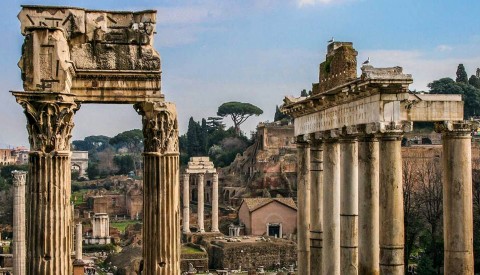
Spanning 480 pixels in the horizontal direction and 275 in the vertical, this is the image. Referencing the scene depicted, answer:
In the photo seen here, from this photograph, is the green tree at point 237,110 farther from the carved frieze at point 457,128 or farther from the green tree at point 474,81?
the carved frieze at point 457,128

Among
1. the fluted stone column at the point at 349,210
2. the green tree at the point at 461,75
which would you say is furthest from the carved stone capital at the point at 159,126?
the green tree at the point at 461,75

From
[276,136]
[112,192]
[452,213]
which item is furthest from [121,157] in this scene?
[452,213]

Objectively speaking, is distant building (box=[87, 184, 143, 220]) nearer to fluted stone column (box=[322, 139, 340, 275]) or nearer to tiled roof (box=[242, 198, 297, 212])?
tiled roof (box=[242, 198, 297, 212])

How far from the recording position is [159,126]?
25.8 ft

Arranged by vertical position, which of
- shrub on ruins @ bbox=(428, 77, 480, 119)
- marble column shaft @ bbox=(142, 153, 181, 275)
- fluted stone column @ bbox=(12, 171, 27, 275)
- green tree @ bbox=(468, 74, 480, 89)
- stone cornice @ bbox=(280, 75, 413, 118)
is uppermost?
green tree @ bbox=(468, 74, 480, 89)

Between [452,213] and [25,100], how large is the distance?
6430 millimetres

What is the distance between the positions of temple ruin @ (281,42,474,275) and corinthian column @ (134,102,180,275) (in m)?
3.05

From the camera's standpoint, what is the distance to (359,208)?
408 inches

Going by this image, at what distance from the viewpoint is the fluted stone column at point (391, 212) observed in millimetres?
9773

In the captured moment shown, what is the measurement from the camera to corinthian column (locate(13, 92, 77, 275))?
6.33 meters

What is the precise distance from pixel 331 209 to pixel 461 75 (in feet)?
183

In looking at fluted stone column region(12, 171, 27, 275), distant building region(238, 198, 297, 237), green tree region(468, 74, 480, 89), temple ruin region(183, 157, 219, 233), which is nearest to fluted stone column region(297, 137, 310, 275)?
fluted stone column region(12, 171, 27, 275)

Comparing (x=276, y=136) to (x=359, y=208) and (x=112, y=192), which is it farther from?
(x=359, y=208)

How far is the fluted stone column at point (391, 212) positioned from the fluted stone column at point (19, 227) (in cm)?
1210
